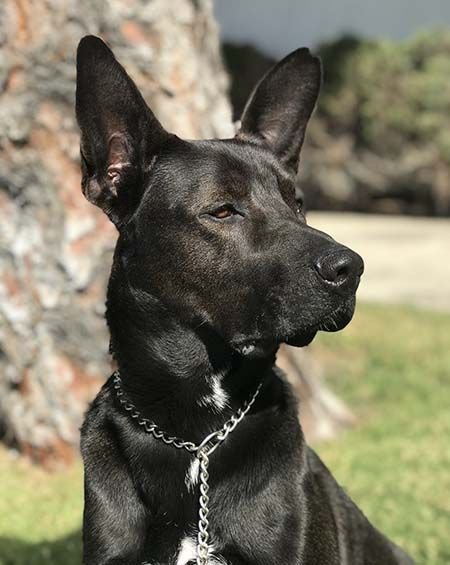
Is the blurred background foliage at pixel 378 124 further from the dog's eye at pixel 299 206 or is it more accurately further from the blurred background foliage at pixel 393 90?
the dog's eye at pixel 299 206

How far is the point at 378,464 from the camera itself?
252 inches

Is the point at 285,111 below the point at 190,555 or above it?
above

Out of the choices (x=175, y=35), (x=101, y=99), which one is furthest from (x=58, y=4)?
(x=101, y=99)

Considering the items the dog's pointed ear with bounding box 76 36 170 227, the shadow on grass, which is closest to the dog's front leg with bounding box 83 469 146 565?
the dog's pointed ear with bounding box 76 36 170 227

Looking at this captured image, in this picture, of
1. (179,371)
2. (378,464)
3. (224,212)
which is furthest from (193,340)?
(378,464)

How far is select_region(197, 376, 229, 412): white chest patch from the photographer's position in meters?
3.22

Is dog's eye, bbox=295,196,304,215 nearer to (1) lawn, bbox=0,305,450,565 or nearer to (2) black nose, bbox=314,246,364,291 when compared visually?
(2) black nose, bbox=314,246,364,291

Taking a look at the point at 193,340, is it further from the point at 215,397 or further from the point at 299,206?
the point at 299,206

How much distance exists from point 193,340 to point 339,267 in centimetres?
64

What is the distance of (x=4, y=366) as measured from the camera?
6461 millimetres

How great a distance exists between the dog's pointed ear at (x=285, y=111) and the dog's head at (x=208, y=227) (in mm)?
259

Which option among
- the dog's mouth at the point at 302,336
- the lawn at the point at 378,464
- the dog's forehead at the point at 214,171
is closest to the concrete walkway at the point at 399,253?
the lawn at the point at 378,464

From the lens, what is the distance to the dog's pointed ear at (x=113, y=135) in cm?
305

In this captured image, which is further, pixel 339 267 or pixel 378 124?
pixel 378 124
